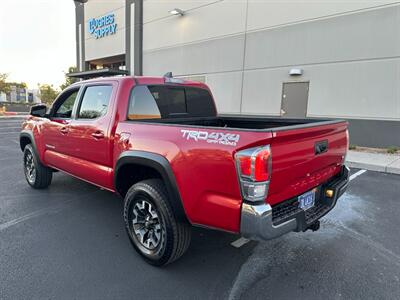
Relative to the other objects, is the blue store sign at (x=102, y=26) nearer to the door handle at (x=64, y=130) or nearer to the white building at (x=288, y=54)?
the white building at (x=288, y=54)

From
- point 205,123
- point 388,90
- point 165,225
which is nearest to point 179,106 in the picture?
point 205,123

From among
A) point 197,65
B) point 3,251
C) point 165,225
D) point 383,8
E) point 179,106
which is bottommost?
point 3,251

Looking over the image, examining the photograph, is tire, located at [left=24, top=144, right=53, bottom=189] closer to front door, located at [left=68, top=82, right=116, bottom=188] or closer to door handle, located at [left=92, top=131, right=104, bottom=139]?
front door, located at [left=68, top=82, right=116, bottom=188]

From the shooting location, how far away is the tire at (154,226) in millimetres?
2773

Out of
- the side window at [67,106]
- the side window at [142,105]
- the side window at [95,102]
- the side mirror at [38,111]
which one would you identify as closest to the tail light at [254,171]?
the side window at [142,105]

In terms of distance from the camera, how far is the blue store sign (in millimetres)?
19750

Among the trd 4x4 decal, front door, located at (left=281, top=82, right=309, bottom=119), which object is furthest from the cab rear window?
front door, located at (left=281, top=82, right=309, bottom=119)

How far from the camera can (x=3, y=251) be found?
10.6 feet

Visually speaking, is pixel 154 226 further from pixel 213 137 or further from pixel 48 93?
pixel 48 93

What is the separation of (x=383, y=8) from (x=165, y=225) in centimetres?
1009

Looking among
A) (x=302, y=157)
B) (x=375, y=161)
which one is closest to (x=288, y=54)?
(x=375, y=161)

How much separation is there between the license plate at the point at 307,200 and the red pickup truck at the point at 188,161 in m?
0.01

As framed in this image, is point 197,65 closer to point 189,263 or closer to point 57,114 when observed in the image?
point 57,114

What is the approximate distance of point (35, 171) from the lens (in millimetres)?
5230
